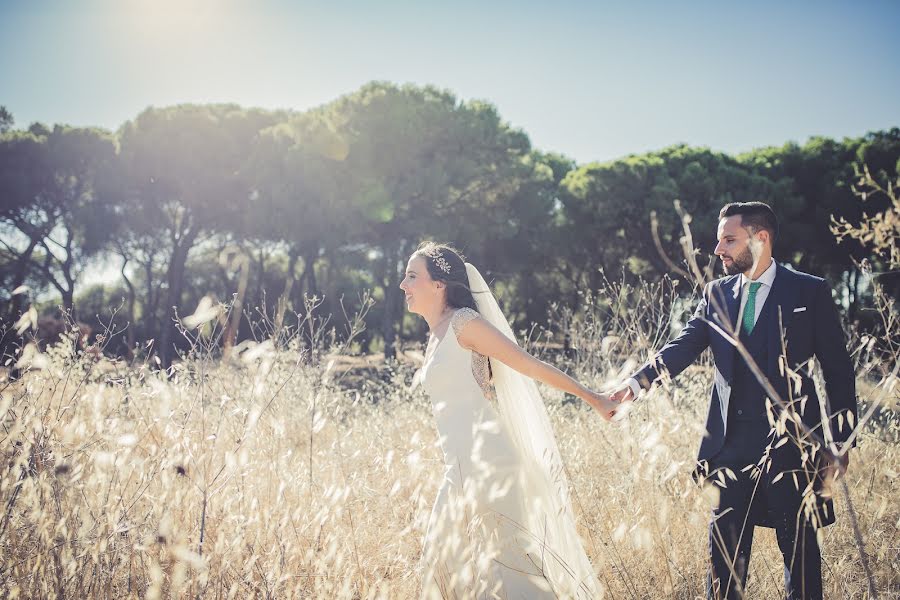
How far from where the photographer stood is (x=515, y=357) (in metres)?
2.79

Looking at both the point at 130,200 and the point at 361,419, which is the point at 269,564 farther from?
the point at 130,200

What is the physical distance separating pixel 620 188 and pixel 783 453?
1776cm

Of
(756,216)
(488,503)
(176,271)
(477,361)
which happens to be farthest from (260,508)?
(176,271)

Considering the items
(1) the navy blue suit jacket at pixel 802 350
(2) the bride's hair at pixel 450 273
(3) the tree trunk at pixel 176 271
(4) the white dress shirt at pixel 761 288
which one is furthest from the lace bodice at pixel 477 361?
(3) the tree trunk at pixel 176 271

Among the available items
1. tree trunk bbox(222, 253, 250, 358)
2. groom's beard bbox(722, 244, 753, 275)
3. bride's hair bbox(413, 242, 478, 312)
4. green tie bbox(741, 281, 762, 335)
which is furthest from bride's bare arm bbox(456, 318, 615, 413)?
tree trunk bbox(222, 253, 250, 358)

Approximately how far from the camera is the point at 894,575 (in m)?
2.79

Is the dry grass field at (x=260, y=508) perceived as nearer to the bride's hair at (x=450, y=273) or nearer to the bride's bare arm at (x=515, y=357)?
the bride's bare arm at (x=515, y=357)

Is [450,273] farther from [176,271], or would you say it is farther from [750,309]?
[176,271]

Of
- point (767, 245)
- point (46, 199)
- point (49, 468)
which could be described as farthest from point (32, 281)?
point (767, 245)

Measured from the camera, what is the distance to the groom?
2.32 metres

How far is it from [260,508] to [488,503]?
1.12 m

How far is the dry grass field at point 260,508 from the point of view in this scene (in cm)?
202

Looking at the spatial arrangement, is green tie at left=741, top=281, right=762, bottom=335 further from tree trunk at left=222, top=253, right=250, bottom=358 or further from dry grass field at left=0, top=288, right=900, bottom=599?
tree trunk at left=222, top=253, right=250, bottom=358

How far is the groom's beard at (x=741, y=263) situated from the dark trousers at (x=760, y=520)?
0.73 m
